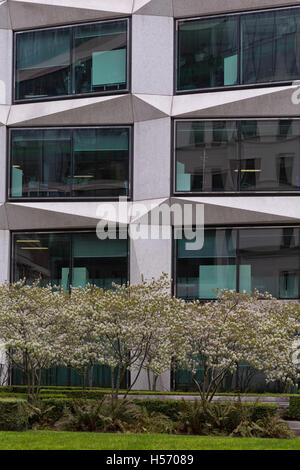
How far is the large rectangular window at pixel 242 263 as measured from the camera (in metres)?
29.3

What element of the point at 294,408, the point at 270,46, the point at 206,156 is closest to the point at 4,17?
the point at 206,156

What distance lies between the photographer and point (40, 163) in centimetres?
3141

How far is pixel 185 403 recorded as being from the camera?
67.9 feet

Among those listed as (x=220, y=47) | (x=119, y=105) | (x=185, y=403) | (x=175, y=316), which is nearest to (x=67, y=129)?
(x=119, y=105)

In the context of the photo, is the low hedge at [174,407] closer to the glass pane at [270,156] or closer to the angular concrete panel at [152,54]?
the glass pane at [270,156]

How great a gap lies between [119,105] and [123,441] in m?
16.9

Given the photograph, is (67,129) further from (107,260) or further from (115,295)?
(115,295)

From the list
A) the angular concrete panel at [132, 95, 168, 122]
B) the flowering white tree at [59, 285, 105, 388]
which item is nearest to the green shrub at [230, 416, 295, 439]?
the flowering white tree at [59, 285, 105, 388]

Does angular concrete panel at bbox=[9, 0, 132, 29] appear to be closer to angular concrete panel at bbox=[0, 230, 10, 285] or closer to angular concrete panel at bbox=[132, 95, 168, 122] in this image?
angular concrete panel at bbox=[132, 95, 168, 122]

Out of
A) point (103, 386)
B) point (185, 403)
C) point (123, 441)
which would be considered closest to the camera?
point (123, 441)

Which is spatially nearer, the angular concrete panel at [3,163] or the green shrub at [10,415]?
the green shrub at [10,415]

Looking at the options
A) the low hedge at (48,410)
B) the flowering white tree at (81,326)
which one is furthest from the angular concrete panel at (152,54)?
the low hedge at (48,410)

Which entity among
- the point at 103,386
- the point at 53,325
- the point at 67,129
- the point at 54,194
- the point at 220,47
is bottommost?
the point at 103,386

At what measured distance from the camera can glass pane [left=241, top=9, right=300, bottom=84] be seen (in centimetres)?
2931
